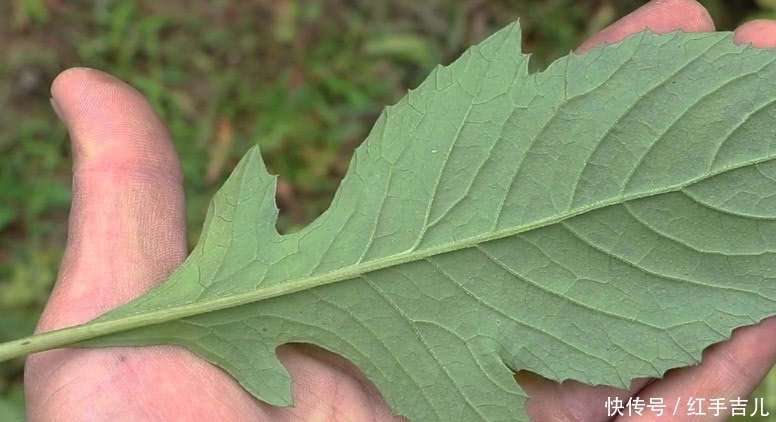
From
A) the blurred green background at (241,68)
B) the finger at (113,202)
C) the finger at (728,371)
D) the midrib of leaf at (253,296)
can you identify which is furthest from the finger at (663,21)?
the finger at (113,202)

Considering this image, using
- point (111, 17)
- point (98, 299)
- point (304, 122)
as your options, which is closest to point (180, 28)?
point (111, 17)

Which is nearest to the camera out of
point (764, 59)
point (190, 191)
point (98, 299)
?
point (764, 59)

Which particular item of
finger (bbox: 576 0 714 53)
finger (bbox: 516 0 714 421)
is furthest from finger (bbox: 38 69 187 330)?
finger (bbox: 576 0 714 53)

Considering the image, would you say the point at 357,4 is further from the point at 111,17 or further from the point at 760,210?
the point at 760,210

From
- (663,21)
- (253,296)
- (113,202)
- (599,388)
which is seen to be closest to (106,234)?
(113,202)

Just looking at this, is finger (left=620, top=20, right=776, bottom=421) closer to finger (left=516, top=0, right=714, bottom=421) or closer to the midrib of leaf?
finger (left=516, top=0, right=714, bottom=421)

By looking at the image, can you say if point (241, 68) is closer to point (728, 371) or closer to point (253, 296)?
point (253, 296)
